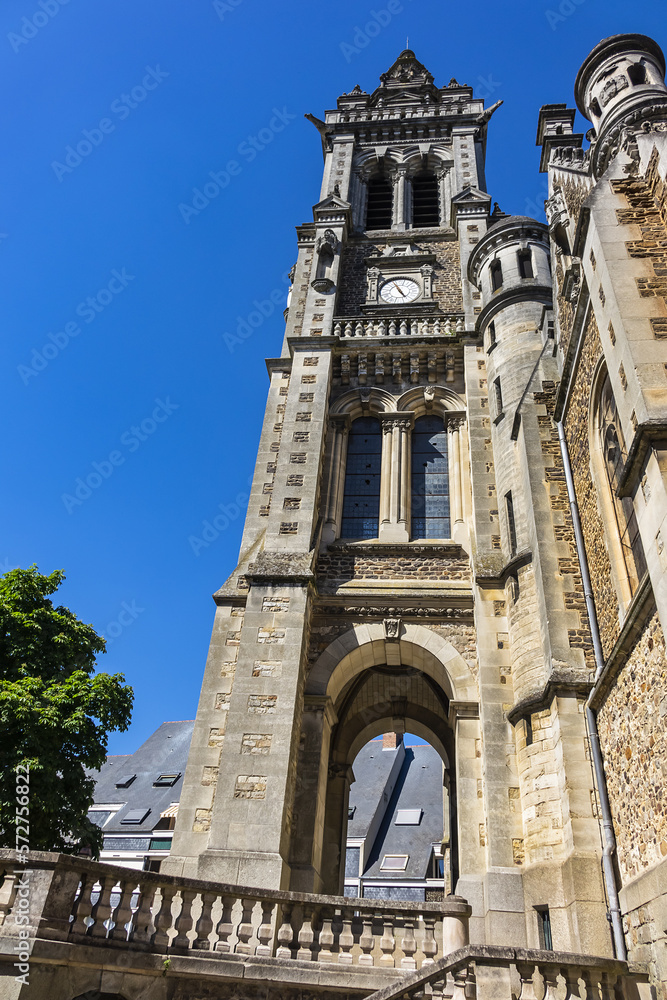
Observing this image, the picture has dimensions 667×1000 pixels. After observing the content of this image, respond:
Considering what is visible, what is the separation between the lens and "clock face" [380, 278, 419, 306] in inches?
764

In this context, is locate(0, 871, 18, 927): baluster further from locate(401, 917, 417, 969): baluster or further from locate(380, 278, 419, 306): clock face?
locate(380, 278, 419, 306): clock face

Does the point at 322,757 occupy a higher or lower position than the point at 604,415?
lower

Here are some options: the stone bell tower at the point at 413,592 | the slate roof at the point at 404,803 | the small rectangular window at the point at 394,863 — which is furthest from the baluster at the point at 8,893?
the small rectangular window at the point at 394,863

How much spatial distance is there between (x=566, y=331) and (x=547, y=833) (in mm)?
7799

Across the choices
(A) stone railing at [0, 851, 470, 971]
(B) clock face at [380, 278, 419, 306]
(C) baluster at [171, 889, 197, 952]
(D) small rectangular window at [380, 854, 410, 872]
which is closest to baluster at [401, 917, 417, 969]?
(A) stone railing at [0, 851, 470, 971]

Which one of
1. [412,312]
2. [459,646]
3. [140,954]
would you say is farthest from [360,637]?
[412,312]

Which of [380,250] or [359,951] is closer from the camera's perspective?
[359,951]

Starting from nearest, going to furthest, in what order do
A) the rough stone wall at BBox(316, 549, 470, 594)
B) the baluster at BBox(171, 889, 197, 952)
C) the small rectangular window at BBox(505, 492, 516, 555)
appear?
the baluster at BBox(171, 889, 197, 952), the small rectangular window at BBox(505, 492, 516, 555), the rough stone wall at BBox(316, 549, 470, 594)

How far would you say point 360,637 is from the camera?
1291 centimetres

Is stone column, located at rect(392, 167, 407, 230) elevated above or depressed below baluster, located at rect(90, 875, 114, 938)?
above

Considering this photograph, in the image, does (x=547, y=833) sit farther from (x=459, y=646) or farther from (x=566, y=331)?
(x=566, y=331)

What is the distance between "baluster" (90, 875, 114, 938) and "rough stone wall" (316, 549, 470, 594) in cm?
746

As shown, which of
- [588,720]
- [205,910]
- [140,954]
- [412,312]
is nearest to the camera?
[140,954]

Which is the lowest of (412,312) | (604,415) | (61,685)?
(61,685)
